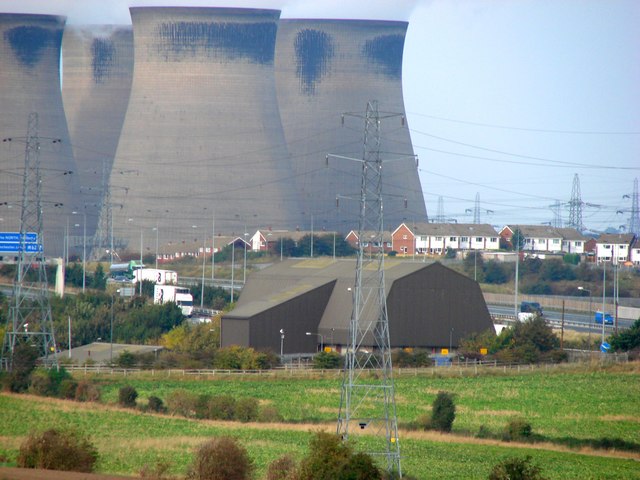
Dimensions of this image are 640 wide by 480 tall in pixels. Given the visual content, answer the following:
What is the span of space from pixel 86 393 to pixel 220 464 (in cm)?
797

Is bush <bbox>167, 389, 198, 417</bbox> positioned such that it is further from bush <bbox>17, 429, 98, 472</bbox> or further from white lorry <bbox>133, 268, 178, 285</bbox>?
white lorry <bbox>133, 268, 178, 285</bbox>

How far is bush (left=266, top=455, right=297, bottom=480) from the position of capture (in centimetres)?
1216

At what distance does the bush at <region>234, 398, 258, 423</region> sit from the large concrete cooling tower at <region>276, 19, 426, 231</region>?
30046 millimetres

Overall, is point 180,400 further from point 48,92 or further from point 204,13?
point 48,92

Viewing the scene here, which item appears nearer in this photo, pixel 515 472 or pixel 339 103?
pixel 515 472

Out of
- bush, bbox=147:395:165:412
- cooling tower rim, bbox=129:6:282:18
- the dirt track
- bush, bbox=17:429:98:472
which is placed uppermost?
cooling tower rim, bbox=129:6:282:18

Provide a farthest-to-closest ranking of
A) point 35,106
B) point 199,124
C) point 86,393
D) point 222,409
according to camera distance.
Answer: point 35,106 < point 199,124 < point 86,393 < point 222,409

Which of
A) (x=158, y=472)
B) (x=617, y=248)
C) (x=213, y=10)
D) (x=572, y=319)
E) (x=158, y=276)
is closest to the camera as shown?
(x=158, y=472)

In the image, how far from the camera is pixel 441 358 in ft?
82.1

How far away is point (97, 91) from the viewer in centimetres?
5191

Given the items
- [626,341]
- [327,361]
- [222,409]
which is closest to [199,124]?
[327,361]

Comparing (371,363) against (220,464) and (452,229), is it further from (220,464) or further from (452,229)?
(452,229)

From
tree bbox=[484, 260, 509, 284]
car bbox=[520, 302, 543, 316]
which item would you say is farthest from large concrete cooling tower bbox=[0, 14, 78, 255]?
car bbox=[520, 302, 543, 316]

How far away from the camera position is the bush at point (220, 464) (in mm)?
12203
